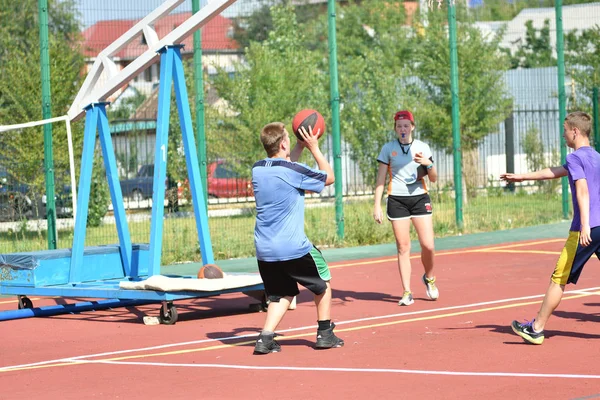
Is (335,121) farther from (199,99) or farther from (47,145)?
(47,145)

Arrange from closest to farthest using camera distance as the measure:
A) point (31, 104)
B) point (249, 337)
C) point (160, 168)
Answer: point (249, 337), point (160, 168), point (31, 104)

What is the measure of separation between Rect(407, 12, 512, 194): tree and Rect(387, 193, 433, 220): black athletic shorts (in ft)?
47.5

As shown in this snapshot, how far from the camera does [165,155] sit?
11.5 meters

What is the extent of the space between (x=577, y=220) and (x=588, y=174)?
0.38 meters

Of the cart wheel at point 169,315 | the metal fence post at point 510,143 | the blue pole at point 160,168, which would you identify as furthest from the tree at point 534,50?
the cart wheel at point 169,315

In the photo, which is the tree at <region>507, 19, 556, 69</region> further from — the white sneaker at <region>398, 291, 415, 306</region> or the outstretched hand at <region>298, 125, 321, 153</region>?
the outstretched hand at <region>298, 125, 321, 153</region>

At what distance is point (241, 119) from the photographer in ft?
78.3

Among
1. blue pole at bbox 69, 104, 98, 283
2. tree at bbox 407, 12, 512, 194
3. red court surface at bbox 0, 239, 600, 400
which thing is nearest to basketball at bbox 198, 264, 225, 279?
red court surface at bbox 0, 239, 600, 400

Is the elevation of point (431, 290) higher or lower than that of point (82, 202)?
lower

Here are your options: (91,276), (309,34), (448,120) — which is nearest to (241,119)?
(448,120)

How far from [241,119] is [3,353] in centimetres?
1458

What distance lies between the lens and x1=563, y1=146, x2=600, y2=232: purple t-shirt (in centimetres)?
873

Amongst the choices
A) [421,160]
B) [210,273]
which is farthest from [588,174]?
[210,273]

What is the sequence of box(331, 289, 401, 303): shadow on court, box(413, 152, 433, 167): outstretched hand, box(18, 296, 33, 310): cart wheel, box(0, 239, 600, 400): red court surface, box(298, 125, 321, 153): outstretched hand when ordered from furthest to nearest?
box(18, 296, 33, 310): cart wheel → box(331, 289, 401, 303): shadow on court → box(413, 152, 433, 167): outstretched hand → box(298, 125, 321, 153): outstretched hand → box(0, 239, 600, 400): red court surface
